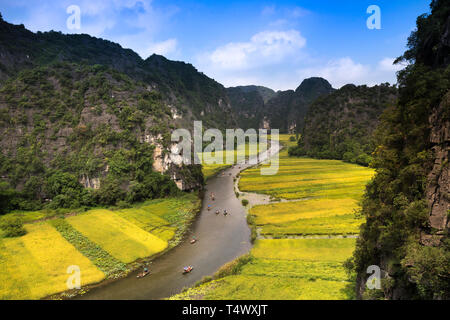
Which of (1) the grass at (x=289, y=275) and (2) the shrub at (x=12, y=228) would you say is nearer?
(1) the grass at (x=289, y=275)

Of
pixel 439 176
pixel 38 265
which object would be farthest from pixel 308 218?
pixel 38 265

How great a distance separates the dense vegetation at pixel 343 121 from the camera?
4082 inches

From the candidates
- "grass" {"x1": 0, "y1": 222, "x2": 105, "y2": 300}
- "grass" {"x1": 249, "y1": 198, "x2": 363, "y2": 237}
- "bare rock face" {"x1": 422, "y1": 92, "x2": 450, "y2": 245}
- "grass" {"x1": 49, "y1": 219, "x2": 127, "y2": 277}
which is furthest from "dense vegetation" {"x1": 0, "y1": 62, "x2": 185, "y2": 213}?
"bare rock face" {"x1": 422, "y1": 92, "x2": 450, "y2": 245}

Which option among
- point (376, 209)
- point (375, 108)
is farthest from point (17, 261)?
point (375, 108)

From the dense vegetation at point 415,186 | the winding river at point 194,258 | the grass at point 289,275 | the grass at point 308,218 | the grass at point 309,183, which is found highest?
the dense vegetation at point 415,186

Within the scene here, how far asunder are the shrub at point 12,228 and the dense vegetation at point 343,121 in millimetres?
94102

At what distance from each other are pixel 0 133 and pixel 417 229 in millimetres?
69629

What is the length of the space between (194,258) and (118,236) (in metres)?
12.0

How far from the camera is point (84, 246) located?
107ft

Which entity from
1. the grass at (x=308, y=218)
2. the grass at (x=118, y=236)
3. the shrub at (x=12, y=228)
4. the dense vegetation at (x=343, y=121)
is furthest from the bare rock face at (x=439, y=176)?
the dense vegetation at (x=343, y=121)

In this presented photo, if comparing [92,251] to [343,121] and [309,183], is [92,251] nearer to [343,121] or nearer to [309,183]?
[309,183]

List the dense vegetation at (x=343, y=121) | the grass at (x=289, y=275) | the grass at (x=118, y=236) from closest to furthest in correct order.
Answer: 1. the grass at (x=289, y=275)
2. the grass at (x=118, y=236)
3. the dense vegetation at (x=343, y=121)

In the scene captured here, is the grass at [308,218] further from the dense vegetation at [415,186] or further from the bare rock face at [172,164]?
the bare rock face at [172,164]
